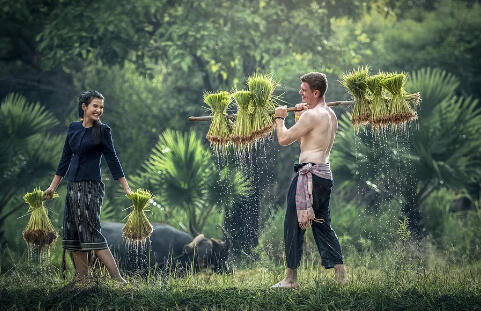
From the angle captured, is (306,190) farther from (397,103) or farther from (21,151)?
(21,151)

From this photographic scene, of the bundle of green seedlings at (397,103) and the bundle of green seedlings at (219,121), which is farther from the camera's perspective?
the bundle of green seedlings at (219,121)

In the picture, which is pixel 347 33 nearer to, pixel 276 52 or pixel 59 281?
pixel 276 52

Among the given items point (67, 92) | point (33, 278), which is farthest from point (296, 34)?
point (33, 278)

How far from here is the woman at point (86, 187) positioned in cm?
755

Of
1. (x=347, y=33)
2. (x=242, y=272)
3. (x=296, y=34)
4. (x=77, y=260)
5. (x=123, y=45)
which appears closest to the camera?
(x=77, y=260)

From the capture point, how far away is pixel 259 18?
1627cm

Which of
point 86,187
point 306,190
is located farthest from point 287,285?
point 86,187

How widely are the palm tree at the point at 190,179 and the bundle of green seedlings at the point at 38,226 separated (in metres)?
3.68

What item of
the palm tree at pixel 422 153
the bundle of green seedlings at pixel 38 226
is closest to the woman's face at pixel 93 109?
the bundle of green seedlings at pixel 38 226

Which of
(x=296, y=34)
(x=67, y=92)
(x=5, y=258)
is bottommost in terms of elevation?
(x=5, y=258)

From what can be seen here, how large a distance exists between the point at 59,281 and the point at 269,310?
2.53 metres

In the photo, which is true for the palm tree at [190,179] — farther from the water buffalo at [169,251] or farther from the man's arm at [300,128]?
the man's arm at [300,128]

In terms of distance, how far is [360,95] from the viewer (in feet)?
25.5

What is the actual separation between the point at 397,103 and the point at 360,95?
377 millimetres
